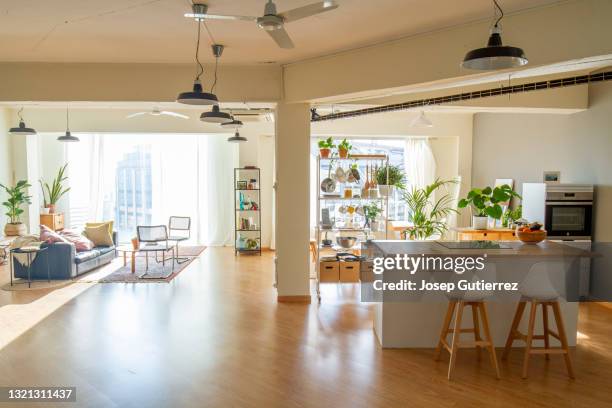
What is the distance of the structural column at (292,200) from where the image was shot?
18.2 feet

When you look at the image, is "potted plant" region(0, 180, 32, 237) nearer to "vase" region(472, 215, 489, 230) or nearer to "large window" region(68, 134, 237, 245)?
"large window" region(68, 134, 237, 245)

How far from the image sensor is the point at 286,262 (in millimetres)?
5645

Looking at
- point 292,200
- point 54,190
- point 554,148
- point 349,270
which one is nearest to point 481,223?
point 554,148

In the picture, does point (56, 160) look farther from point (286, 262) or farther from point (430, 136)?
point (430, 136)

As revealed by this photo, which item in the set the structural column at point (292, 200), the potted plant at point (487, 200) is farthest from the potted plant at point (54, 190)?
the potted plant at point (487, 200)

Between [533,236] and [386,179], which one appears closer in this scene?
[533,236]

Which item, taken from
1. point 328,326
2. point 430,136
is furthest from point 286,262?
point 430,136

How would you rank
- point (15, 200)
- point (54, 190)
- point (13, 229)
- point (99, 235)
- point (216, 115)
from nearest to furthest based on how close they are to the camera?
point (216, 115) → point (99, 235) → point (13, 229) → point (15, 200) → point (54, 190)

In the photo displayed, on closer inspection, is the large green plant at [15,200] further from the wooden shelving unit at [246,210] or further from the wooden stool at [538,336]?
the wooden stool at [538,336]

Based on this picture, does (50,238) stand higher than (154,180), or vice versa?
(154,180)

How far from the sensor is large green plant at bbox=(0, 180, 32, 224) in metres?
8.80

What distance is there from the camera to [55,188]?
9.92m

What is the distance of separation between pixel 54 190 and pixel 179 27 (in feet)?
24.8

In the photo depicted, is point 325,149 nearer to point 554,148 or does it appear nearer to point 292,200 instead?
point 292,200
